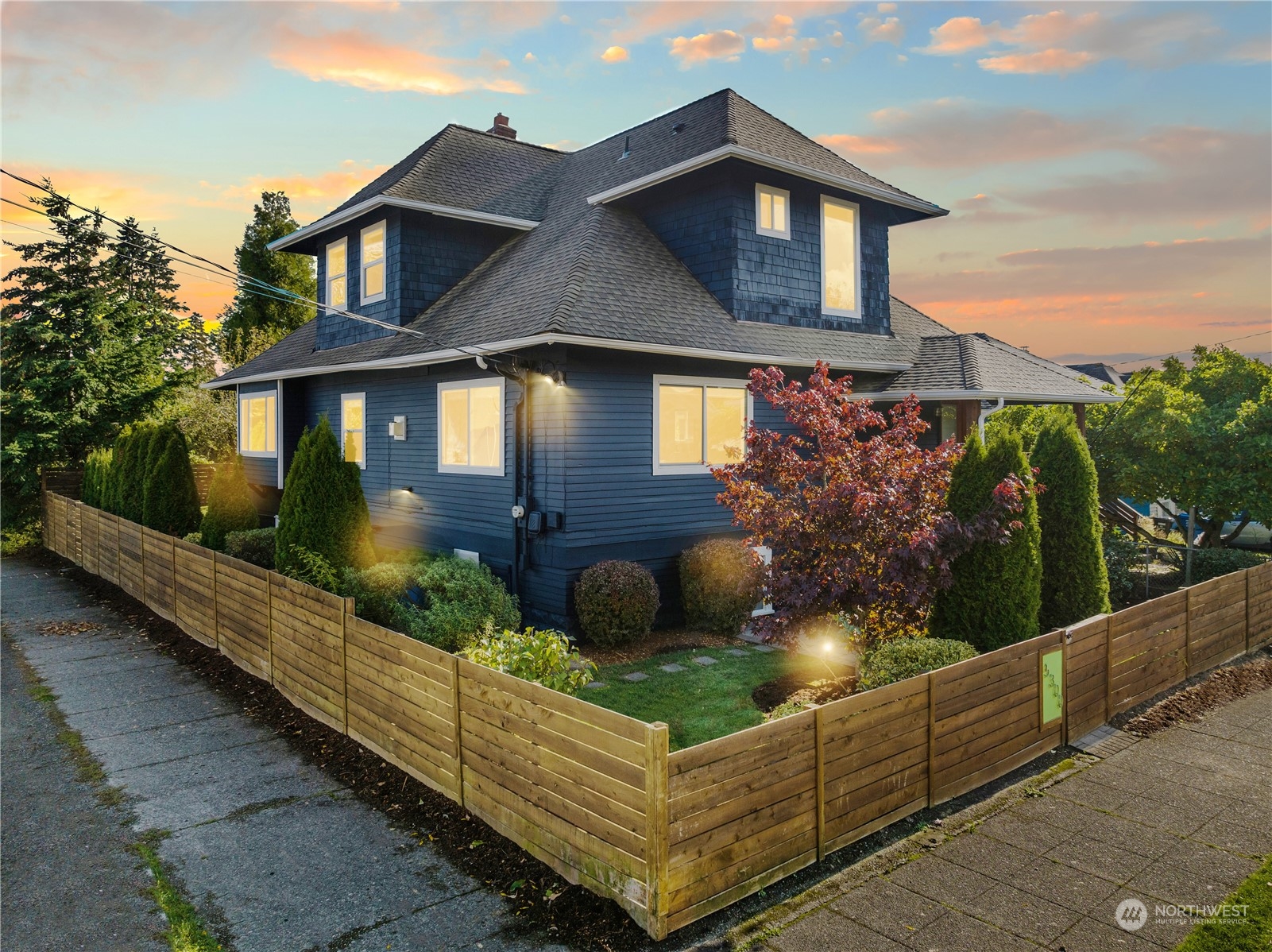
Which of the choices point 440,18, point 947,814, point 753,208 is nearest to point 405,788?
point 947,814

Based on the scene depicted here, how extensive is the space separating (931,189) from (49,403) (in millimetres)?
23461

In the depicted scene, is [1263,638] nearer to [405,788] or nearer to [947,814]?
[947,814]

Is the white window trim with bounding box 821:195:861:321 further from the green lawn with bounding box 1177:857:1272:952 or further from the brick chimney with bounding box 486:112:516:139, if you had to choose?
the green lawn with bounding box 1177:857:1272:952

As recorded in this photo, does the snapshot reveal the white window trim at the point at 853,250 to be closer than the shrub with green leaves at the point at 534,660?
No

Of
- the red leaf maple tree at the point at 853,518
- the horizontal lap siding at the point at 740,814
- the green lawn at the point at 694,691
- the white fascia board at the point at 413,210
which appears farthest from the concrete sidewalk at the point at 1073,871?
the white fascia board at the point at 413,210

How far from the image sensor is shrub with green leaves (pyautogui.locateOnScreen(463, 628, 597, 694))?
6629mm

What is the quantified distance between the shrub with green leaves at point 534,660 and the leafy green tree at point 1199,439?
13.0m

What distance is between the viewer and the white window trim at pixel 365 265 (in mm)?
14102

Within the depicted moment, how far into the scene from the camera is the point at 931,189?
15125 mm

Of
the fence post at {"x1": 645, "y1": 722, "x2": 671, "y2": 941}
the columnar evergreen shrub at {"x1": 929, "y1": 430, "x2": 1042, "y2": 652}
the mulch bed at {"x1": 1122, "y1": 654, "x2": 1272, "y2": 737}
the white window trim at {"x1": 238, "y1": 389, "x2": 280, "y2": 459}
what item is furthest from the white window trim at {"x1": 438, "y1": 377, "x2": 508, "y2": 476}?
the mulch bed at {"x1": 1122, "y1": 654, "x2": 1272, "y2": 737}

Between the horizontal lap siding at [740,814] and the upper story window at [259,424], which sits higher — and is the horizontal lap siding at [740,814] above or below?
below

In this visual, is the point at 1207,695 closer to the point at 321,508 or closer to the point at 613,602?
the point at 613,602

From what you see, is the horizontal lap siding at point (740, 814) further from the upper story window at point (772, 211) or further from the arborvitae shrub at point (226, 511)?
the arborvitae shrub at point (226, 511)

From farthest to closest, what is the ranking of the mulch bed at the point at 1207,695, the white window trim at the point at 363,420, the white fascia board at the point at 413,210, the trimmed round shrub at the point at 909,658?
the white window trim at the point at 363,420 < the white fascia board at the point at 413,210 < the mulch bed at the point at 1207,695 < the trimmed round shrub at the point at 909,658
